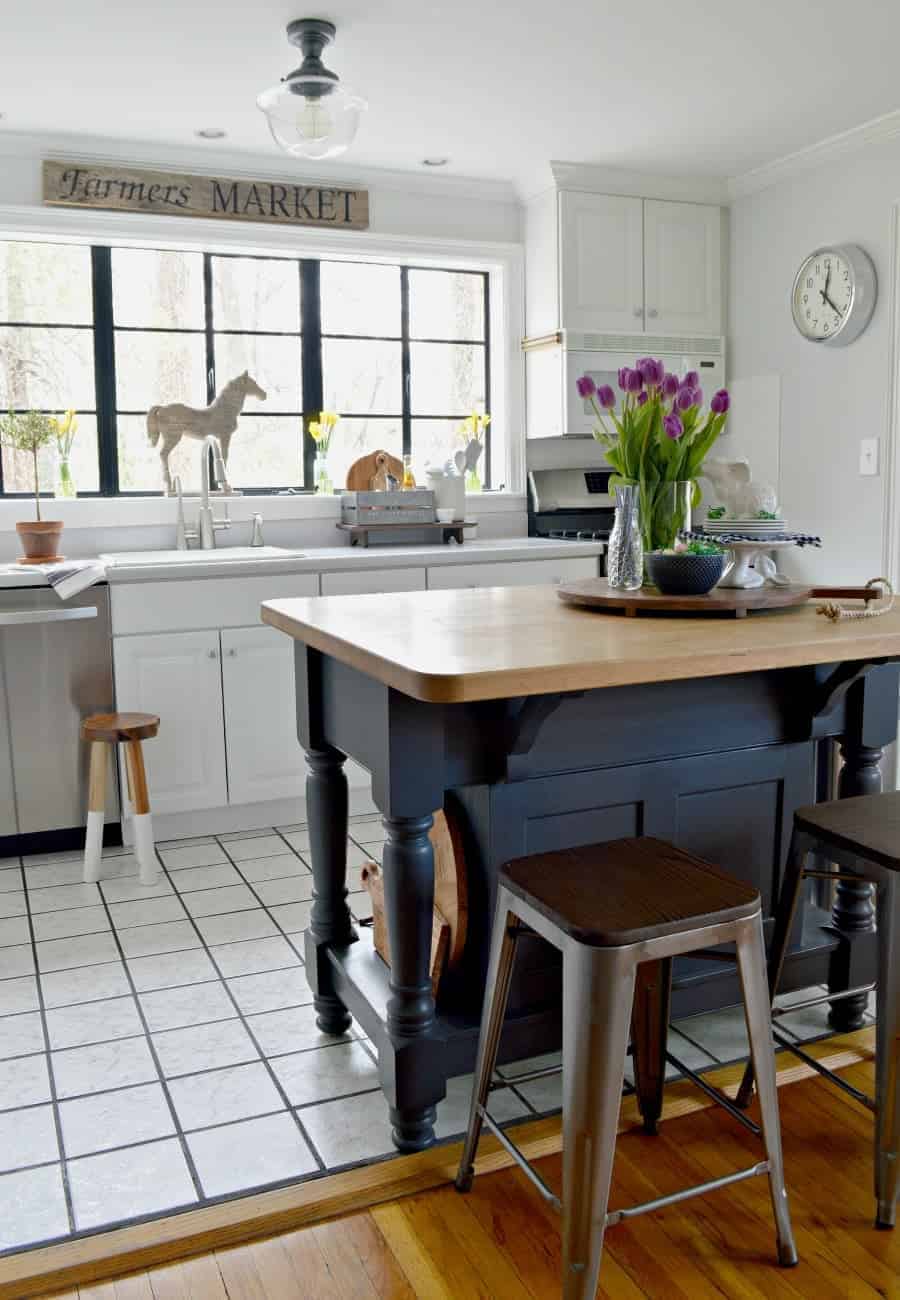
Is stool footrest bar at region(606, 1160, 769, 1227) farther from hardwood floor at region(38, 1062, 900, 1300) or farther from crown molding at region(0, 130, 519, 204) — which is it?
crown molding at region(0, 130, 519, 204)

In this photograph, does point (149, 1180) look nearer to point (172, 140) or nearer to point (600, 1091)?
point (600, 1091)

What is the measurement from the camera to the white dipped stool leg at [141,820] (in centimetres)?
330

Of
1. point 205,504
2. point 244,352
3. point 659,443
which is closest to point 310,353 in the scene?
point 244,352

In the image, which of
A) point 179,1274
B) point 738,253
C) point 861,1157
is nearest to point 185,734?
point 179,1274

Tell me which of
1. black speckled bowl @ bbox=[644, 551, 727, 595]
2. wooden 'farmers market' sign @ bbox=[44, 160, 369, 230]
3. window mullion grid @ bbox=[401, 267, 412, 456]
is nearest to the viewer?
black speckled bowl @ bbox=[644, 551, 727, 595]

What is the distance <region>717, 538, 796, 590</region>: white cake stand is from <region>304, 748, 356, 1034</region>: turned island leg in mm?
876

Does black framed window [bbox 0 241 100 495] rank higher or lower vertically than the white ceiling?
lower

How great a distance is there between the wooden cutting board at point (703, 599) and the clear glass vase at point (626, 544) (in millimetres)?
29

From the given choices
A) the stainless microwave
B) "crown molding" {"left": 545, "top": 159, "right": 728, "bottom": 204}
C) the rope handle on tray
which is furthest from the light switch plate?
the rope handle on tray

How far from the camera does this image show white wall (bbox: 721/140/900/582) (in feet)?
13.1

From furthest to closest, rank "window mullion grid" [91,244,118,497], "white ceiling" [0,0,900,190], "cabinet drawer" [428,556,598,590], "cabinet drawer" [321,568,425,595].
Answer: "window mullion grid" [91,244,118,497]
"cabinet drawer" [428,556,598,590]
"cabinet drawer" [321,568,425,595]
"white ceiling" [0,0,900,190]

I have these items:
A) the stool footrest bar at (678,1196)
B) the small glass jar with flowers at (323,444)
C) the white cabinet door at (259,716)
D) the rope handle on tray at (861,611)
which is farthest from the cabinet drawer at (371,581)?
the stool footrest bar at (678,1196)

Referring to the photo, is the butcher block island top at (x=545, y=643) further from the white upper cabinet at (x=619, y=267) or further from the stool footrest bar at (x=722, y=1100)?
the white upper cabinet at (x=619, y=267)

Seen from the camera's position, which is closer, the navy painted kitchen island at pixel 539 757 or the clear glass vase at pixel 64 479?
the navy painted kitchen island at pixel 539 757
